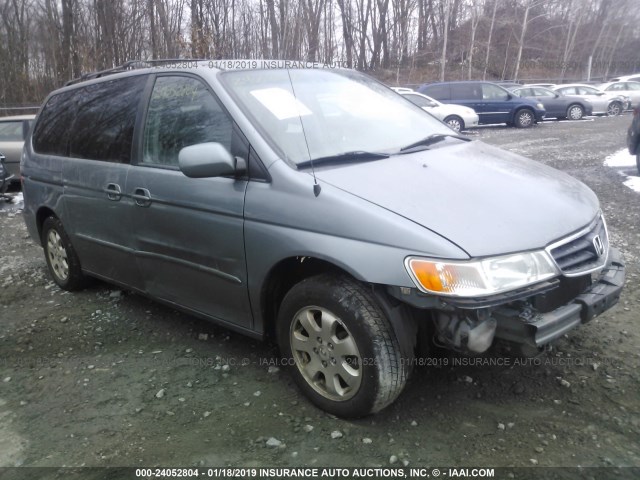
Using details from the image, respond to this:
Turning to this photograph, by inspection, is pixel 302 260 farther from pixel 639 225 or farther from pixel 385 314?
pixel 639 225

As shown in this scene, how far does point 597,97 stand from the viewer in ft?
71.9

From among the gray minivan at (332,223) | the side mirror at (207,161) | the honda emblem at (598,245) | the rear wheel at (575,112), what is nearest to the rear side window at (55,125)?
the gray minivan at (332,223)

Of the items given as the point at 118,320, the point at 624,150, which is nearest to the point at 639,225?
the point at 118,320

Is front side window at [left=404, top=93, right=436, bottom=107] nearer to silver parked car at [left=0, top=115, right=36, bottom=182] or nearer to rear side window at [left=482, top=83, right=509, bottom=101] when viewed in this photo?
rear side window at [left=482, top=83, right=509, bottom=101]

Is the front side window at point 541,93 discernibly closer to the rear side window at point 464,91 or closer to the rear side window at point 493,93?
the rear side window at point 493,93

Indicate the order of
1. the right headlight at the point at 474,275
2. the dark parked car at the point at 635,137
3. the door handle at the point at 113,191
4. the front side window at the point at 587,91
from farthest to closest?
the front side window at the point at 587,91 → the dark parked car at the point at 635,137 → the door handle at the point at 113,191 → the right headlight at the point at 474,275

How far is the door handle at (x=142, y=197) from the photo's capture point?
3.37 meters

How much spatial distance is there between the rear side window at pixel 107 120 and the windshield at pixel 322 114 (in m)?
0.89

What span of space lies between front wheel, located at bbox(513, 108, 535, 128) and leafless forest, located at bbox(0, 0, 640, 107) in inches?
269

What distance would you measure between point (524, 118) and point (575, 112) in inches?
144

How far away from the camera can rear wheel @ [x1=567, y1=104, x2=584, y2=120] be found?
67.7 ft

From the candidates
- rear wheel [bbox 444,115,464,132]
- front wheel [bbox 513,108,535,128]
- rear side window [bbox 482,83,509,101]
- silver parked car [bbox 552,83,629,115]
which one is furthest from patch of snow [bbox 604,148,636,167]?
silver parked car [bbox 552,83,629,115]

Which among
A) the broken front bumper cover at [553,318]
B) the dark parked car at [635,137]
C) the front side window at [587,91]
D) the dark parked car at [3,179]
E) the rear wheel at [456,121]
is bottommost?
the dark parked car at [3,179]

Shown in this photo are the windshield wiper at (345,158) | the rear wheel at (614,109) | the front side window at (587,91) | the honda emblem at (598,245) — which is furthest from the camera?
the rear wheel at (614,109)
